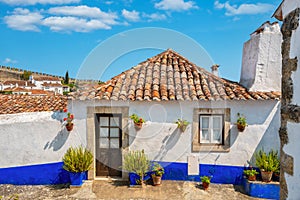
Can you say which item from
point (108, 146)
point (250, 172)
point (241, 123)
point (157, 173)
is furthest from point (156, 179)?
point (241, 123)

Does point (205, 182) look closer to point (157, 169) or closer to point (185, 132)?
point (157, 169)

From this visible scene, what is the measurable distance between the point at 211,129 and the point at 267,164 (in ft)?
5.97

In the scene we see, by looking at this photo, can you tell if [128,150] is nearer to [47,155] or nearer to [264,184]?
[47,155]

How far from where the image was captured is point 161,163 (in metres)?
7.71

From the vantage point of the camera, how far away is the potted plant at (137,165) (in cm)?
725

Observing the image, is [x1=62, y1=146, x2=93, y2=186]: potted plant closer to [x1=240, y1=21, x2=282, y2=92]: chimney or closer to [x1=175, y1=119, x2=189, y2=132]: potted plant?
[x1=175, y1=119, x2=189, y2=132]: potted plant

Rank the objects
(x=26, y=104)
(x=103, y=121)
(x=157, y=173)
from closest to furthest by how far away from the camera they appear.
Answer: (x=157, y=173) < (x=103, y=121) < (x=26, y=104)

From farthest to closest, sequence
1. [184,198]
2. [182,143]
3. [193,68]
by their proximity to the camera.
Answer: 1. [193,68]
2. [182,143]
3. [184,198]

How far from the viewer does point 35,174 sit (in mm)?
7598

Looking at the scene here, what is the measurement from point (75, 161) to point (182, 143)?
3.23 metres

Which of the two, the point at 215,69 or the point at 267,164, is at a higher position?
the point at 215,69

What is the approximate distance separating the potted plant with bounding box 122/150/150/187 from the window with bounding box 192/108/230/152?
5.21 ft

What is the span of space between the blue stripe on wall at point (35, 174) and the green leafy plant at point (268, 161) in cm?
582

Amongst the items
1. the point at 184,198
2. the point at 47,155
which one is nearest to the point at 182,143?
the point at 184,198
